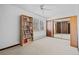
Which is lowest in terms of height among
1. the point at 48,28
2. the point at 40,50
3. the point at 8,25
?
the point at 40,50

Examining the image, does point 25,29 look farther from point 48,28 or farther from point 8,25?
point 48,28

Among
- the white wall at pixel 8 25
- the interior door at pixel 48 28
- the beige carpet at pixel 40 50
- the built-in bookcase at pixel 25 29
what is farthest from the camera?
the interior door at pixel 48 28

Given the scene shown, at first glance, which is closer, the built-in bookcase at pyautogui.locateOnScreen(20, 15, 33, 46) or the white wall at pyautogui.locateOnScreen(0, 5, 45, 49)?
the white wall at pyautogui.locateOnScreen(0, 5, 45, 49)

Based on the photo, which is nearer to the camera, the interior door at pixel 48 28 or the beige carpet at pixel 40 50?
the beige carpet at pixel 40 50

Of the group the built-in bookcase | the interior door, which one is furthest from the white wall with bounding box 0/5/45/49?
the interior door

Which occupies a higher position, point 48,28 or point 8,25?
point 8,25

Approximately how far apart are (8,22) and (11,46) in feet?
2.54

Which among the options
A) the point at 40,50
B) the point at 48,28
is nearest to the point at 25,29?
the point at 40,50

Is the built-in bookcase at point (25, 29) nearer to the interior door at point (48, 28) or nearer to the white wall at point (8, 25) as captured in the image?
the white wall at point (8, 25)

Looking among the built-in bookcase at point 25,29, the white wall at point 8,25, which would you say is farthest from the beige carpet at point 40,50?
the built-in bookcase at point 25,29

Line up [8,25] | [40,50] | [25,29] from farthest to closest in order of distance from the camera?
[25,29], [8,25], [40,50]

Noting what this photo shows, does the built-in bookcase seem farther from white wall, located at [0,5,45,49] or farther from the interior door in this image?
the interior door
